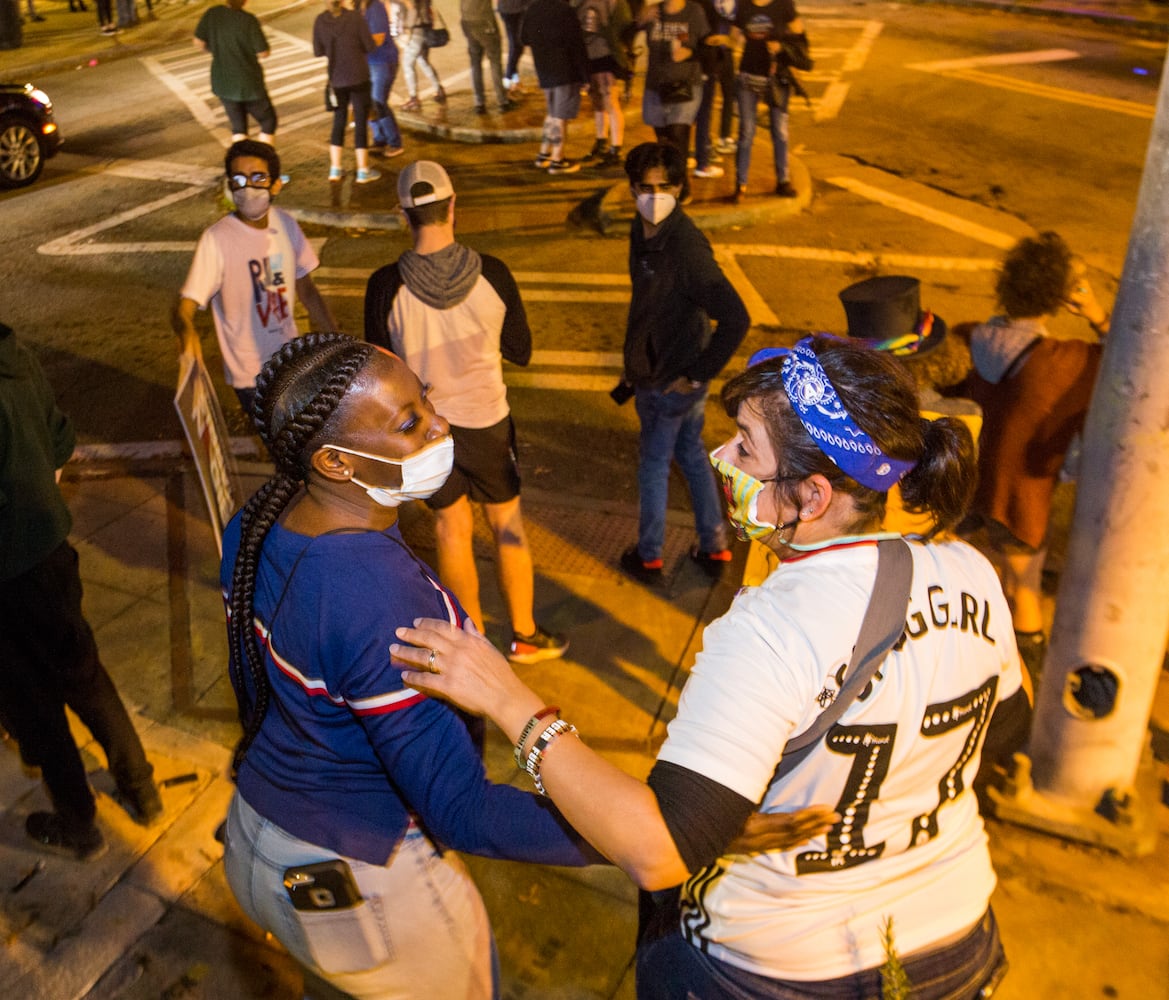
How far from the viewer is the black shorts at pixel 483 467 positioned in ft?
14.7

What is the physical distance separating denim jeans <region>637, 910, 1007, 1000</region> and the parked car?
44.1 feet

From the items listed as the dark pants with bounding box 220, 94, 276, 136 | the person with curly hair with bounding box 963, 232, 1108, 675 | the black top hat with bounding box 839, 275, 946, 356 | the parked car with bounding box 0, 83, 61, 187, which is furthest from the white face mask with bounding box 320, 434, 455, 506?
the parked car with bounding box 0, 83, 61, 187

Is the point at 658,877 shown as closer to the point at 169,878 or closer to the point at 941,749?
the point at 941,749

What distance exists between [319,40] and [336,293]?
13.0 feet

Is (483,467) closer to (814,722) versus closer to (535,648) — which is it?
(535,648)

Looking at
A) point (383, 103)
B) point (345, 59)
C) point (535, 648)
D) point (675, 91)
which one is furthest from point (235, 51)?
point (535, 648)

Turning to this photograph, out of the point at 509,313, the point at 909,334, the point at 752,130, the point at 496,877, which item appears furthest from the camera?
the point at 752,130

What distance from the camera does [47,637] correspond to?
3607mm

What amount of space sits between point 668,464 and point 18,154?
11.1 m

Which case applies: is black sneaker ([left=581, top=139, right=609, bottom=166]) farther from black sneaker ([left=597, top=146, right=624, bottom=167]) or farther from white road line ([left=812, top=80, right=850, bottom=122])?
white road line ([left=812, top=80, right=850, bottom=122])

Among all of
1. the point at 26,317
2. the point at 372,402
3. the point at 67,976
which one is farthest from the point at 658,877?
the point at 26,317

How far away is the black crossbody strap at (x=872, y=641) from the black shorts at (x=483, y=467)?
8.99 ft

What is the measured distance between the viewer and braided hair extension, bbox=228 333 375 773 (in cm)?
220

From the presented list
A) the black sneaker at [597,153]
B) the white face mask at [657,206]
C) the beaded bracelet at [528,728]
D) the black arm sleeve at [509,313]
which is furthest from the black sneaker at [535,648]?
the black sneaker at [597,153]
